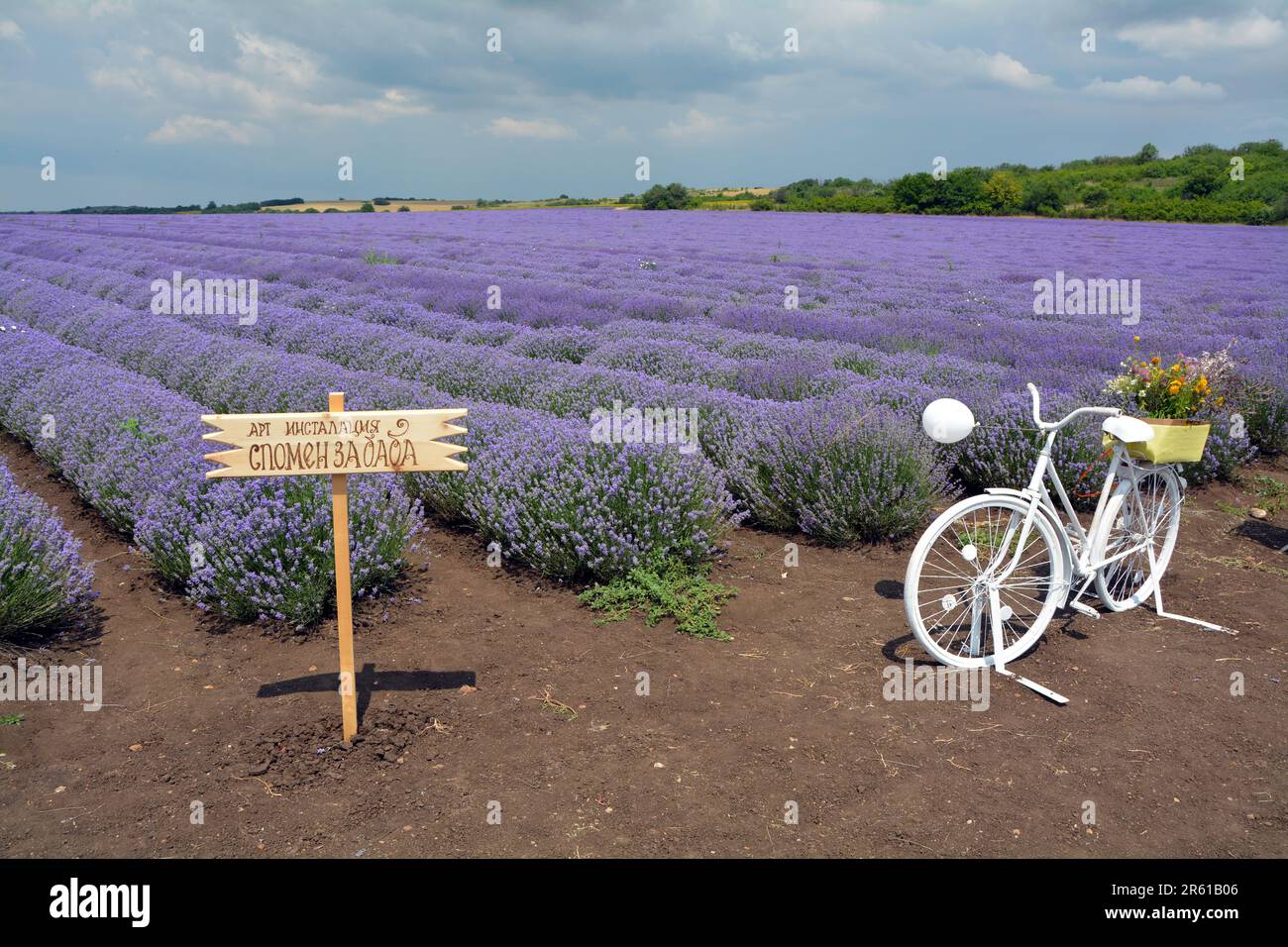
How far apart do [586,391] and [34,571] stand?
3382mm

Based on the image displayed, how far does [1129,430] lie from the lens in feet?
11.3

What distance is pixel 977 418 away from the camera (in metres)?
5.82

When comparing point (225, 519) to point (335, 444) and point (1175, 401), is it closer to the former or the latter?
point (335, 444)

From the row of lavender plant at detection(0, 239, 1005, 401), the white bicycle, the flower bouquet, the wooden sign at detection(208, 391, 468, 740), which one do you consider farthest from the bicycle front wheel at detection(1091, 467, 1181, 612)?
the wooden sign at detection(208, 391, 468, 740)

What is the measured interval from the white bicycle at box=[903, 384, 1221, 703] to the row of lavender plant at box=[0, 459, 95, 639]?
11.6 feet

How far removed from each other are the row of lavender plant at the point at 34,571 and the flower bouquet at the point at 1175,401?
181 inches

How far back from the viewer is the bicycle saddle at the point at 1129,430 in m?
3.43

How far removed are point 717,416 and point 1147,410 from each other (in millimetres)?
2470

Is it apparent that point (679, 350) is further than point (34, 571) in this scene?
Yes

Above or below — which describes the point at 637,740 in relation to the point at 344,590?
below

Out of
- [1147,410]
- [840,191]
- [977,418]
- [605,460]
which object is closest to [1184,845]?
[1147,410]

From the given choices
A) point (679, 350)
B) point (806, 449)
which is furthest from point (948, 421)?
point (679, 350)

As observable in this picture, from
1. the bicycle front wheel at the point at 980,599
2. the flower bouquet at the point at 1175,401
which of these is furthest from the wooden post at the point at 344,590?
the flower bouquet at the point at 1175,401

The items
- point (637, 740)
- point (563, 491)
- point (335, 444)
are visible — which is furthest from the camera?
point (563, 491)
